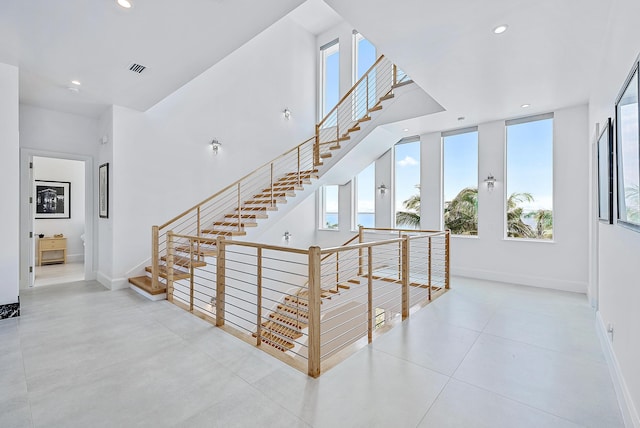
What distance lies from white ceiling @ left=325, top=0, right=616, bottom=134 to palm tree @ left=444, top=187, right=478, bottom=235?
208 cm

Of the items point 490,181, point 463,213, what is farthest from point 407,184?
point 490,181

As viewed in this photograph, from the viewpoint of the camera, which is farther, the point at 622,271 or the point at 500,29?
the point at 500,29

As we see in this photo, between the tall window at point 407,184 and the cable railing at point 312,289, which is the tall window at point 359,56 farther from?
the cable railing at point 312,289

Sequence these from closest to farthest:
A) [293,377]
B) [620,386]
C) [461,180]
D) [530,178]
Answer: [620,386], [293,377], [530,178], [461,180]

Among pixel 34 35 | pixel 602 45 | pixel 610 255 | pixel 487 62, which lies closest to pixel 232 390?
pixel 610 255

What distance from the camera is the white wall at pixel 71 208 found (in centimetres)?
729

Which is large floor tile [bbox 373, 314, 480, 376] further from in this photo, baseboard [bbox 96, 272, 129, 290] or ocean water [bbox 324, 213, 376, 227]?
ocean water [bbox 324, 213, 376, 227]

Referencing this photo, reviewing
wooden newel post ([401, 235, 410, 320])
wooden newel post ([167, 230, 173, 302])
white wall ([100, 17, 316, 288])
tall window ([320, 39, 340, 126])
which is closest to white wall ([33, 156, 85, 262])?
white wall ([100, 17, 316, 288])

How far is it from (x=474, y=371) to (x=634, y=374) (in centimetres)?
95

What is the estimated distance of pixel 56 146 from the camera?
17.0ft

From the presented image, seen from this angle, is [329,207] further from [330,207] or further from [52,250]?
[52,250]

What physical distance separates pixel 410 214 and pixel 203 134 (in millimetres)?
4861

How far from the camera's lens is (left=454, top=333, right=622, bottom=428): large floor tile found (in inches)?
76.6

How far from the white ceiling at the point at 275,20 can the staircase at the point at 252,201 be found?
2.01 m
